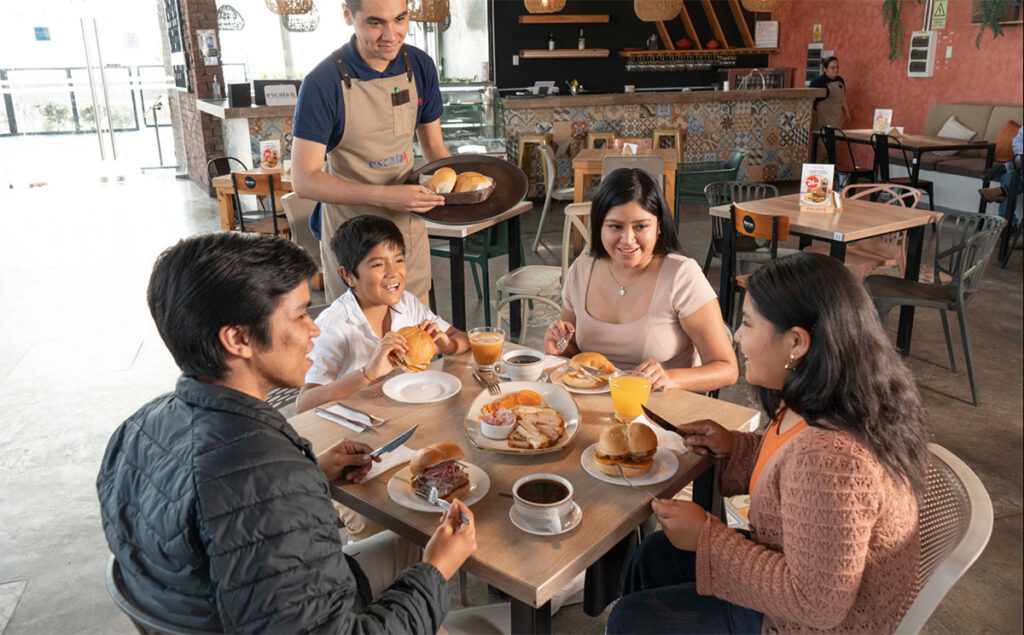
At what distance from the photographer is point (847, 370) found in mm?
1320

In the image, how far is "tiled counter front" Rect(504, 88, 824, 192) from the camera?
29.4ft

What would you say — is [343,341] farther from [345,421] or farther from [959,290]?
[959,290]

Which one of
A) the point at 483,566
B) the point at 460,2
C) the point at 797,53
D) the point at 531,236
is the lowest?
the point at 531,236

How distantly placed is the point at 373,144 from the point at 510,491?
157 centimetres

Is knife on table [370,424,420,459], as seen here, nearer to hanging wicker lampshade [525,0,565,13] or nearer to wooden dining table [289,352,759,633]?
wooden dining table [289,352,759,633]

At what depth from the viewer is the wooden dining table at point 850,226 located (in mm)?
3975

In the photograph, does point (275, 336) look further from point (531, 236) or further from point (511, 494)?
point (531, 236)

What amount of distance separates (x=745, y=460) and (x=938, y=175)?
8.77m

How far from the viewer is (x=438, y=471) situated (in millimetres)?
1454

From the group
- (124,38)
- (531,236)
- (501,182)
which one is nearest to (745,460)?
(501,182)

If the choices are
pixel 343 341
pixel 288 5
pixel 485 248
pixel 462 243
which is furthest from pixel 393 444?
pixel 288 5

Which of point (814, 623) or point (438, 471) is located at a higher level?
point (438, 471)

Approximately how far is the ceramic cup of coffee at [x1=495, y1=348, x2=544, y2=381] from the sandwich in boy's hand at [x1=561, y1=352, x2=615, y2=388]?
0.25ft

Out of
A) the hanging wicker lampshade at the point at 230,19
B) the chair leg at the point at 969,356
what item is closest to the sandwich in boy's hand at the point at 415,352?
the chair leg at the point at 969,356
